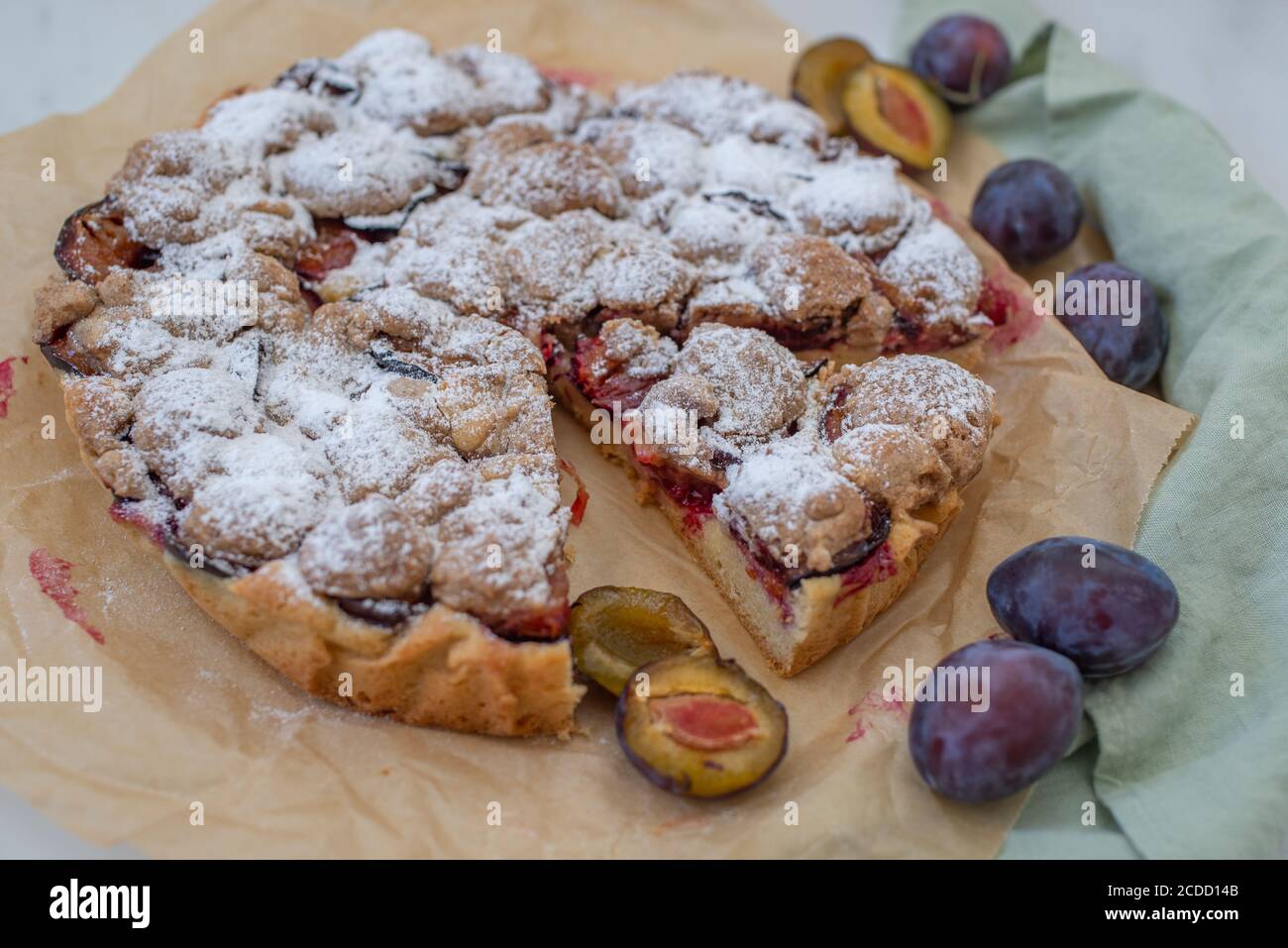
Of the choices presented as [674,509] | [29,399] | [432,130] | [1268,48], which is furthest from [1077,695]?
[1268,48]

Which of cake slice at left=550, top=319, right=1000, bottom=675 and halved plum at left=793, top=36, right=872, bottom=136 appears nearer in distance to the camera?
cake slice at left=550, top=319, right=1000, bottom=675

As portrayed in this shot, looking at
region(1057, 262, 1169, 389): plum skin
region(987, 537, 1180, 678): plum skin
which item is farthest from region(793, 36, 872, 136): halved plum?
region(987, 537, 1180, 678): plum skin

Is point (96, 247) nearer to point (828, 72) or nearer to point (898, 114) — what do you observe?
point (828, 72)

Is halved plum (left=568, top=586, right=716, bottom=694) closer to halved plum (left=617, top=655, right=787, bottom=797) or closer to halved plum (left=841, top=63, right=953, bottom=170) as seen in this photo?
halved plum (left=617, top=655, right=787, bottom=797)

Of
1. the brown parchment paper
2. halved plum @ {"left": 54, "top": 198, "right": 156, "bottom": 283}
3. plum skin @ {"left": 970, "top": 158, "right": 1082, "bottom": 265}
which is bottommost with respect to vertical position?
the brown parchment paper
